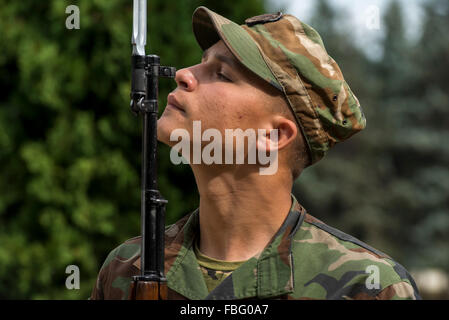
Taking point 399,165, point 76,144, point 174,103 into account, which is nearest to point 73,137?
point 76,144

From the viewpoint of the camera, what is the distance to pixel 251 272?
2.09m

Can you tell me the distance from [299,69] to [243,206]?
1.44ft

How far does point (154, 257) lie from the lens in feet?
6.48

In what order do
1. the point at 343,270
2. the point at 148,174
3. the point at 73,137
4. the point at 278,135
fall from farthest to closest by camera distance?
Result: 1. the point at 73,137
2. the point at 278,135
3. the point at 343,270
4. the point at 148,174

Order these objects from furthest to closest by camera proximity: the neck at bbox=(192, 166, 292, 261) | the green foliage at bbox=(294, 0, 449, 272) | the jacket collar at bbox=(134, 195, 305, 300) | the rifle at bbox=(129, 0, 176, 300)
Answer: the green foliage at bbox=(294, 0, 449, 272) → the neck at bbox=(192, 166, 292, 261) → the jacket collar at bbox=(134, 195, 305, 300) → the rifle at bbox=(129, 0, 176, 300)

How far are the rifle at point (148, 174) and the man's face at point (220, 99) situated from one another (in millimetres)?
148

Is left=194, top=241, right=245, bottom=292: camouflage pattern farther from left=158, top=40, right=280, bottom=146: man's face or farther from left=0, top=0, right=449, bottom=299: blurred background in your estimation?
left=0, top=0, right=449, bottom=299: blurred background

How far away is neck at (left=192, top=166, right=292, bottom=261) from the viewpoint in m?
2.18

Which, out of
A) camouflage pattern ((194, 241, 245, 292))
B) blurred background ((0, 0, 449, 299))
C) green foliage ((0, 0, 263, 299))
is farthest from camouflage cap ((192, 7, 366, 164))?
green foliage ((0, 0, 263, 299))

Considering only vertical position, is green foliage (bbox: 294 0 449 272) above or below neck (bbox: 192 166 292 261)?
above

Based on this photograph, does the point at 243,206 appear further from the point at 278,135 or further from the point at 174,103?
the point at 174,103

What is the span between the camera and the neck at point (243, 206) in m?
2.18

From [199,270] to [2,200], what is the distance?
4.58 meters
